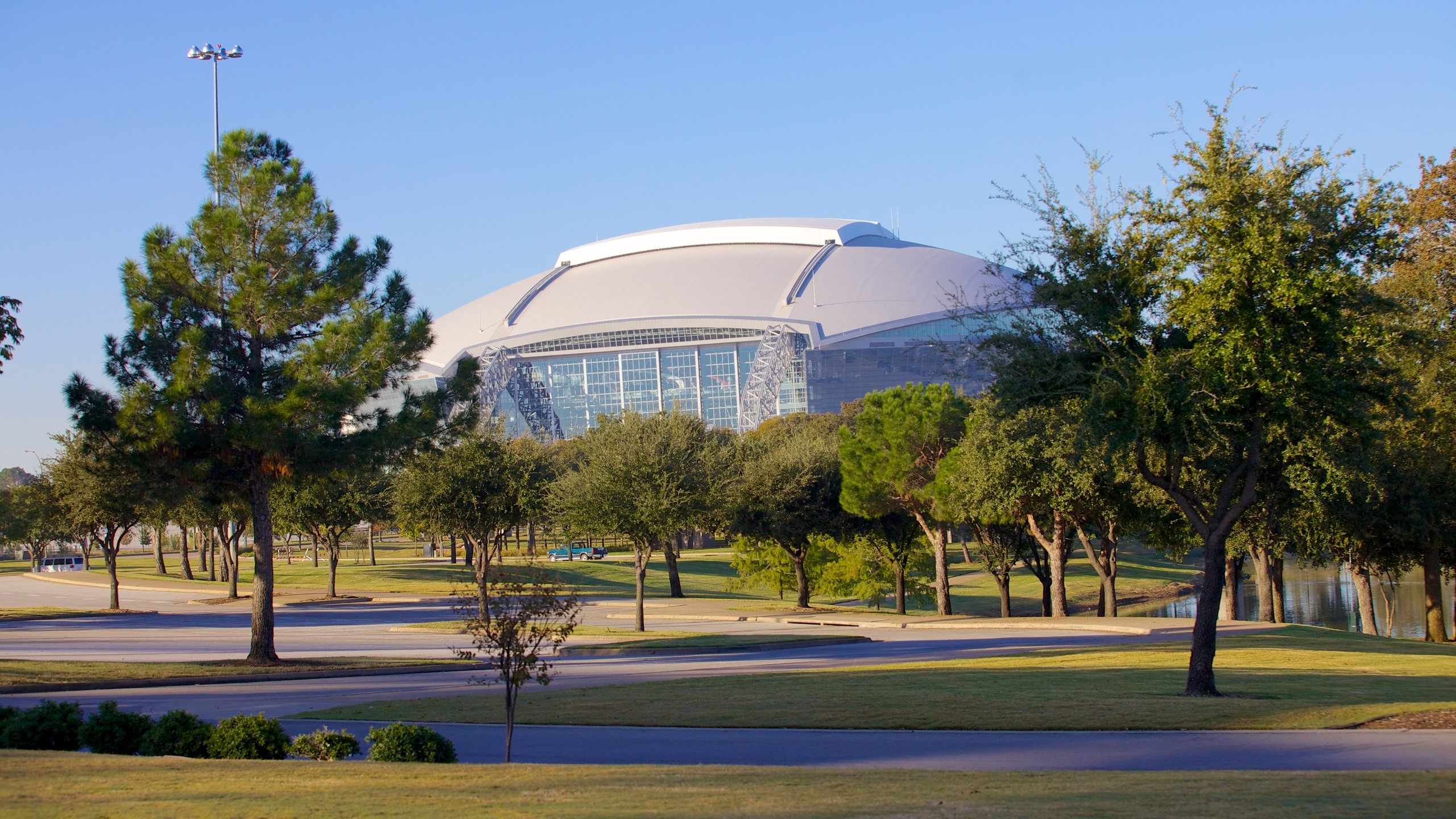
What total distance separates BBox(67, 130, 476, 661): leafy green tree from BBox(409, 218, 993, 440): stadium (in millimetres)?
90127

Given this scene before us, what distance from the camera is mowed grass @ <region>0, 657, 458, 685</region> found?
19.2 meters

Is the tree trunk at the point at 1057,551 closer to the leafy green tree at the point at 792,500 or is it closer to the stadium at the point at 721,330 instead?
the leafy green tree at the point at 792,500

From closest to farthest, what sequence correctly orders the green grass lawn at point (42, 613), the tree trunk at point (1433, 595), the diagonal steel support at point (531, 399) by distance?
the tree trunk at point (1433, 595) < the green grass lawn at point (42, 613) < the diagonal steel support at point (531, 399)

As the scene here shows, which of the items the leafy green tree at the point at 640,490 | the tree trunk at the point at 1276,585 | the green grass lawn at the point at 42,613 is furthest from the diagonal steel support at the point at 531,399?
the tree trunk at the point at 1276,585

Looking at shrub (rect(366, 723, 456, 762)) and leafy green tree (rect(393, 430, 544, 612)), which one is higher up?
leafy green tree (rect(393, 430, 544, 612))

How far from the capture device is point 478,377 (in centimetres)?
2675

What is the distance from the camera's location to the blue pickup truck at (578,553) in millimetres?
78125

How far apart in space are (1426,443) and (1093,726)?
24.9 m

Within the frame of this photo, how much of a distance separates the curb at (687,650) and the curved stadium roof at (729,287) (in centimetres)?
8690

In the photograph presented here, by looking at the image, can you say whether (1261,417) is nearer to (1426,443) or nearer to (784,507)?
(1426,443)

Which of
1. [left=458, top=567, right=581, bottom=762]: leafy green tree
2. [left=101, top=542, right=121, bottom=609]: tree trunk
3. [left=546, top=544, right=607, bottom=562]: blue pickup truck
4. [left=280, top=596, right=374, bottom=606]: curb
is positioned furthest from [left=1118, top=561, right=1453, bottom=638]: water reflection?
[left=101, top=542, right=121, bottom=609]: tree trunk

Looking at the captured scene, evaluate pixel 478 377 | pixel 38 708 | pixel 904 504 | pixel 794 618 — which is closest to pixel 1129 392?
pixel 38 708

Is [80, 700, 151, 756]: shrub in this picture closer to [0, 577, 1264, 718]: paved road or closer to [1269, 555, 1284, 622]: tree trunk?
[0, 577, 1264, 718]: paved road

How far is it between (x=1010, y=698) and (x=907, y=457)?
26.9 meters
